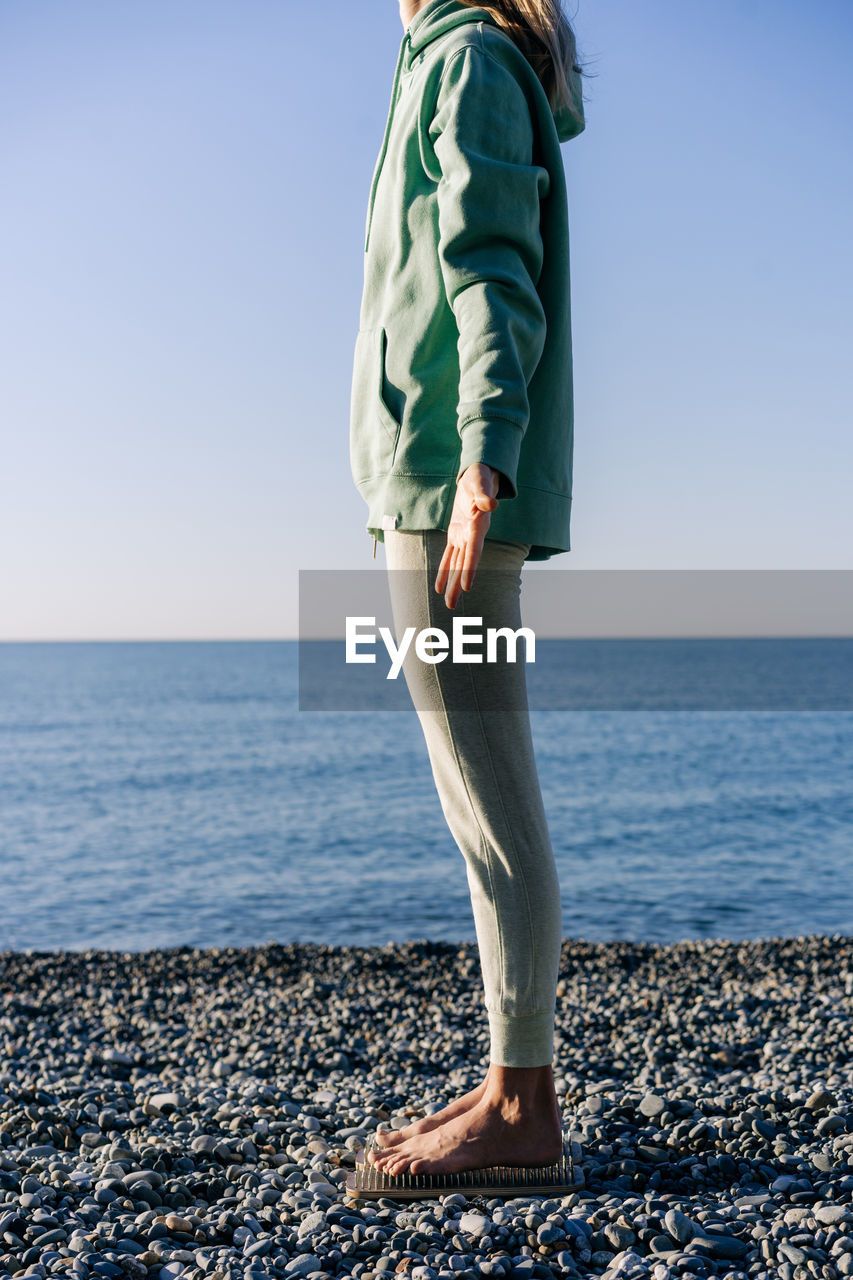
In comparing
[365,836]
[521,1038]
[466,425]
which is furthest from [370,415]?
[365,836]

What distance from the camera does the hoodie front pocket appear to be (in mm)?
2201

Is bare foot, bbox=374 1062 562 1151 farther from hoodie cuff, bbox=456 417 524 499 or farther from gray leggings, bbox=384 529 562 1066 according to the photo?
hoodie cuff, bbox=456 417 524 499

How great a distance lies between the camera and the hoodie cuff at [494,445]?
194 centimetres

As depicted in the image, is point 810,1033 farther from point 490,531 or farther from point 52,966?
point 52,966

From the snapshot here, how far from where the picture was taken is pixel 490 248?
2.04 meters

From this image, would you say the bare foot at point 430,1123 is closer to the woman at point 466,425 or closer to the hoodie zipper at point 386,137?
the woman at point 466,425

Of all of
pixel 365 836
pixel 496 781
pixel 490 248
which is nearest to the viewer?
pixel 490 248

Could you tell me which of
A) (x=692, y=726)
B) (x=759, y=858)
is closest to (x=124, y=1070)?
(x=759, y=858)

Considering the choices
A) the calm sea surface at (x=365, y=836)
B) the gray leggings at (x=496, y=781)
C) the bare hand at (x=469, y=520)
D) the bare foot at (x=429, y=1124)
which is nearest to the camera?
the bare hand at (x=469, y=520)

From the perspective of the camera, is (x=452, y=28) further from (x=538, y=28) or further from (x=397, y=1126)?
(x=397, y=1126)

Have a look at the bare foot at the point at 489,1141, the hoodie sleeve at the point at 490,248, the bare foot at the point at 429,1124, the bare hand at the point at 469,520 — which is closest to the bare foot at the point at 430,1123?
the bare foot at the point at 429,1124

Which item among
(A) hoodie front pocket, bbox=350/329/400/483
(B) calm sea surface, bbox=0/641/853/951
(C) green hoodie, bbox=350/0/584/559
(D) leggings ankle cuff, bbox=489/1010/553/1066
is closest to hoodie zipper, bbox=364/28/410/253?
(C) green hoodie, bbox=350/0/584/559

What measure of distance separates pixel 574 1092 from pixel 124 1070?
199 cm

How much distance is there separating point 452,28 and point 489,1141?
99.2 inches
